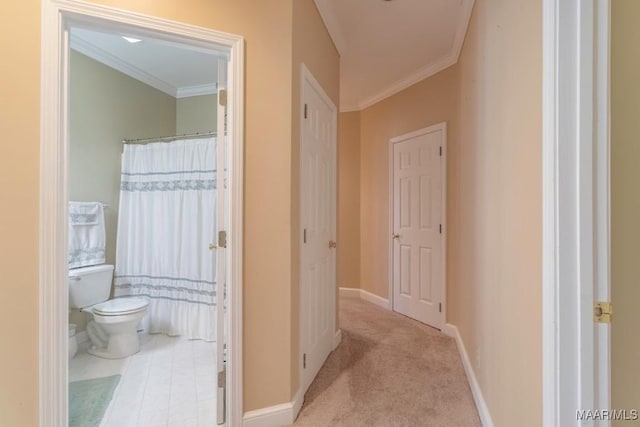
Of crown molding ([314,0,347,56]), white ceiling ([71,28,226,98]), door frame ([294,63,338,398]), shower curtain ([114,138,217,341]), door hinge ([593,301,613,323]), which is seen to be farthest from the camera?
shower curtain ([114,138,217,341])

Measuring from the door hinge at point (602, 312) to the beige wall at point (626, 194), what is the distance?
10cm

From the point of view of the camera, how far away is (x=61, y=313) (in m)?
1.40

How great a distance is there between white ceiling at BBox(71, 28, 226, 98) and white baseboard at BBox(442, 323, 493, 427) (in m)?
2.91

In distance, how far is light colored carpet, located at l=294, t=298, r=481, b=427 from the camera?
6.05ft

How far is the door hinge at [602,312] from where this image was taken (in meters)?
0.88

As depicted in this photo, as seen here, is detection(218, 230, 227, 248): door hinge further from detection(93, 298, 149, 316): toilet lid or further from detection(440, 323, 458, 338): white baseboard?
detection(440, 323, 458, 338): white baseboard

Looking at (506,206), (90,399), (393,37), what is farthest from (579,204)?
(90,399)

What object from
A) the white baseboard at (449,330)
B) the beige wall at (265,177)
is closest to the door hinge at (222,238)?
the beige wall at (265,177)

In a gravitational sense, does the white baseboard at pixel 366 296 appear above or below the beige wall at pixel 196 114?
below

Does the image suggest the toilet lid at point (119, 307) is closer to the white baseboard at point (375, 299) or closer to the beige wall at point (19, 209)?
the beige wall at point (19, 209)

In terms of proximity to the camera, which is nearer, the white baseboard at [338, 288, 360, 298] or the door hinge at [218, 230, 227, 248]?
the door hinge at [218, 230, 227, 248]

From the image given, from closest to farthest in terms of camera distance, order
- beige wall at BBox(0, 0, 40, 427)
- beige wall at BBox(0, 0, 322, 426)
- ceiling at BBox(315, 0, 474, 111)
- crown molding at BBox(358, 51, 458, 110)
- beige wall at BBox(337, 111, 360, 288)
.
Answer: beige wall at BBox(0, 0, 40, 427) → beige wall at BBox(0, 0, 322, 426) → ceiling at BBox(315, 0, 474, 111) → crown molding at BBox(358, 51, 458, 110) → beige wall at BBox(337, 111, 360, 288)

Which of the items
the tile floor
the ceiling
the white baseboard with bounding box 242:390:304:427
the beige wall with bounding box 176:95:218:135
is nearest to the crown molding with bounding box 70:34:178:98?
the beige wall with bounding box 176:95:218:135

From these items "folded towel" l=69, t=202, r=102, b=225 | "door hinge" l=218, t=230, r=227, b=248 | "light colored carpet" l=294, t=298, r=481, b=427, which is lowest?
"light colored carpet" l=294, t=298, r=481, b=427
